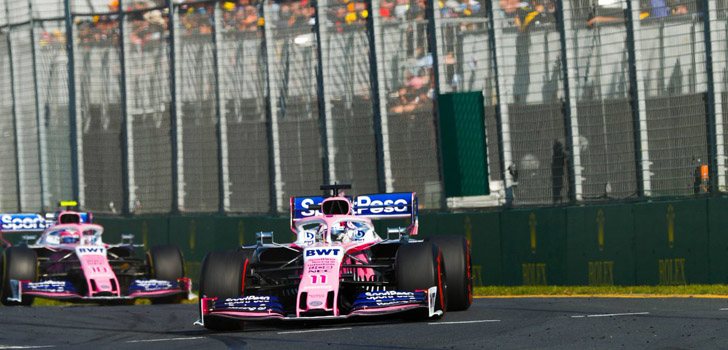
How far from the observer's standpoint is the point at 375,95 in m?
22.1

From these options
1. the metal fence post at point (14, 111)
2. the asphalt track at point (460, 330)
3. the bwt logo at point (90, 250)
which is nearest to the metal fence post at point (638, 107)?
the asphalt track at point (460, 330)

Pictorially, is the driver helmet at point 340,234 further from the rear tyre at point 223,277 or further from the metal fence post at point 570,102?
the metal fence post at point 570,102

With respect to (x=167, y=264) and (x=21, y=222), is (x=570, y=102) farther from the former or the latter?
(x=21, y=222)

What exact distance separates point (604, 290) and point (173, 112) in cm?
981

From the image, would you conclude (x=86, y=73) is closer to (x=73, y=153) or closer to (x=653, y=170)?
(x=73, y=153)

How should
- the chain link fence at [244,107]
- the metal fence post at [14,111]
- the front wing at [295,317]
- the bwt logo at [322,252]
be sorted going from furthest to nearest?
the metal fence post at [14,111], the chain link fence at [244,107], the bwt logo at [322,252], the front wing at [295,317]


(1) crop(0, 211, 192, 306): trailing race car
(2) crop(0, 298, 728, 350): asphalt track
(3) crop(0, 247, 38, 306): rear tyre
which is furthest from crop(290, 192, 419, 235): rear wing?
(3) crop(0, 247, 38, 306): rear tyre

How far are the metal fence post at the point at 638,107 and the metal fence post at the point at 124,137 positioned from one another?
33.4 feet

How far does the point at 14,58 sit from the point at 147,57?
3456 mm

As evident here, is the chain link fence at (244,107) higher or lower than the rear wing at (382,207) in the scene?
higher

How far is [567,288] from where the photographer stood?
1906 cm

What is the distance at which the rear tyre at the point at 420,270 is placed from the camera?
1339 cm

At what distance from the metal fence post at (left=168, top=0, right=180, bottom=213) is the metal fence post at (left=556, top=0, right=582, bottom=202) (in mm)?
7878

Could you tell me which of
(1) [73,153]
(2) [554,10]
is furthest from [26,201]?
(2) [554,10]
